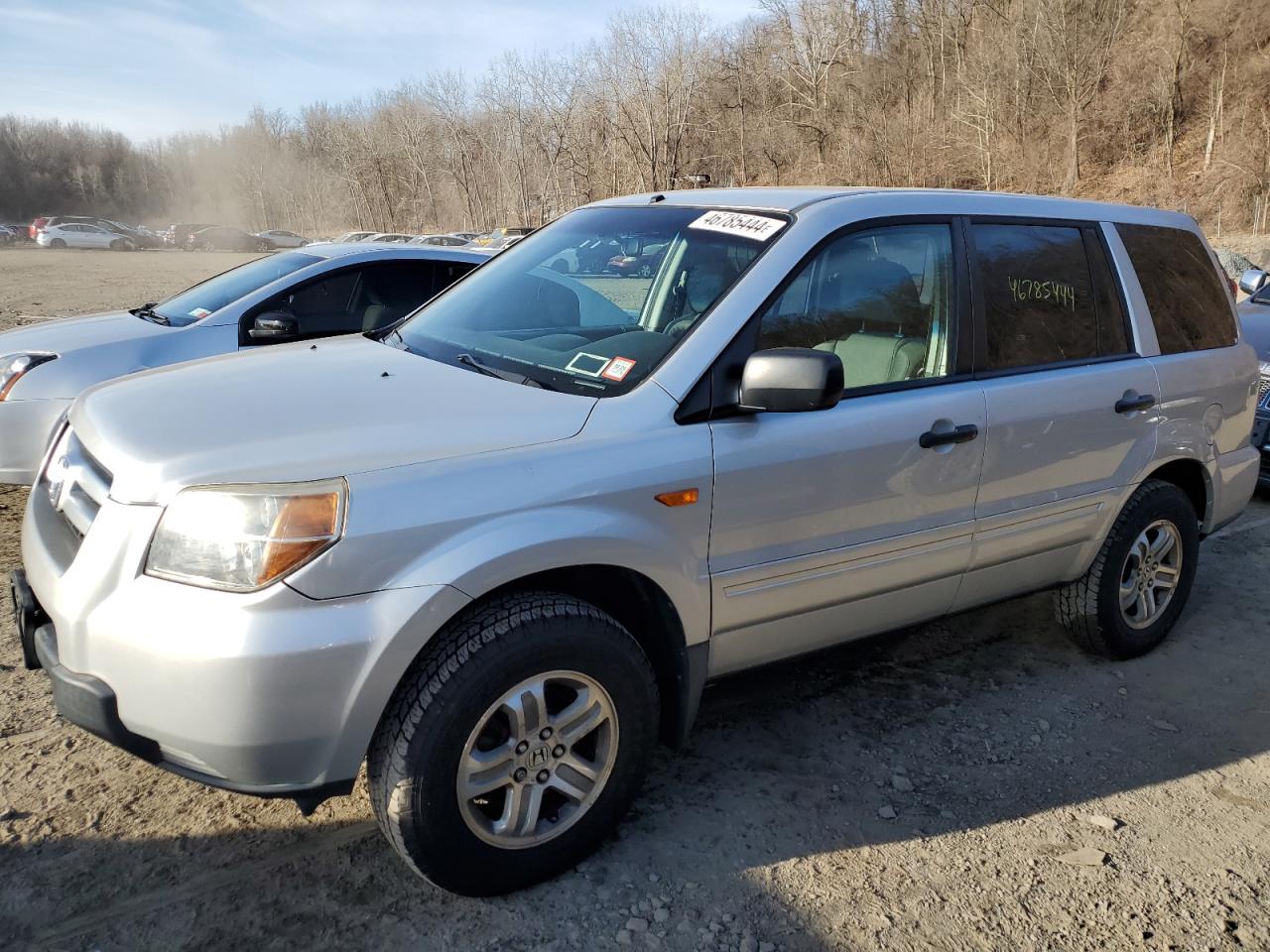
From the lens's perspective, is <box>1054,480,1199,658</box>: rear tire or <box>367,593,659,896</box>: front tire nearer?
<box>367,593,659,896</box>: front tire

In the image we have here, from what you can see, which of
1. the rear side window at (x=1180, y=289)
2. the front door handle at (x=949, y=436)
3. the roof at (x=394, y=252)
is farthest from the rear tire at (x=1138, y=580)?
the roof at (x=394, y=252)

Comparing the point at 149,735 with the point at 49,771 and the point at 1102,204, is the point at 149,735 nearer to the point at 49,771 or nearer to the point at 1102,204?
the point at 49,771

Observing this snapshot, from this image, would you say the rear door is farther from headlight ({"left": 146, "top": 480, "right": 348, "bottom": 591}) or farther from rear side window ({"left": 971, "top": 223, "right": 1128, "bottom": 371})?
headlight ({"left": 146, "top": 480, "right": 348, "bottom": 591})

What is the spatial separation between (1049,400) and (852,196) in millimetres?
1024

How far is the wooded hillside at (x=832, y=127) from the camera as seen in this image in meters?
37.0

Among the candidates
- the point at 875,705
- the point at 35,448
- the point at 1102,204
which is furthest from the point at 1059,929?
the point at 35,448

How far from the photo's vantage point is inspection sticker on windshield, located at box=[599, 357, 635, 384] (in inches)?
109

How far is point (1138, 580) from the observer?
163 inches

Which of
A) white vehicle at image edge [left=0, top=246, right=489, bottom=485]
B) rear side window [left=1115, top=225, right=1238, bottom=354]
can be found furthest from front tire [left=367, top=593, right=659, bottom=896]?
white vehicle at image edge [left=0, top=246, right=489, bottom=485]

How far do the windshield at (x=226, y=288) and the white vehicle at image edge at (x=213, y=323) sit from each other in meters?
0.01

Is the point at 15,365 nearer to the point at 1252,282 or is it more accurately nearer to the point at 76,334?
the point at 76,334

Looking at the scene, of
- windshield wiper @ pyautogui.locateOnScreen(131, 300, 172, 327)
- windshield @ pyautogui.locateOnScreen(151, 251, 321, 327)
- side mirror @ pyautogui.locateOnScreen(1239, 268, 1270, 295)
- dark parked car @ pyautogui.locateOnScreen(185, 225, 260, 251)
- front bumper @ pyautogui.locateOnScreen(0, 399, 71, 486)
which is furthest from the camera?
dark parked car @ pyautogui.locateOnScreen(185, 225, 260, 251)

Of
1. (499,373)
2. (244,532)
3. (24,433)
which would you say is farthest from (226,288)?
(244,532)

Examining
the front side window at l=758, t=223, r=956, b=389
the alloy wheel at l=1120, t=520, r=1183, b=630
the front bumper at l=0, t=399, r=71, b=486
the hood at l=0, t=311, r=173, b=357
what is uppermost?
the front side window at l=758, t=223, r=956, b=389
